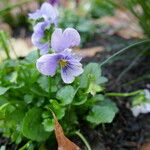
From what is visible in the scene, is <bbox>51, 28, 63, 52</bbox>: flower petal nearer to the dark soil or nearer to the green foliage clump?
the green foliage clump

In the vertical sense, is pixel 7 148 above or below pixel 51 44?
below

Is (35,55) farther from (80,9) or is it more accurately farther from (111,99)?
(80,9)

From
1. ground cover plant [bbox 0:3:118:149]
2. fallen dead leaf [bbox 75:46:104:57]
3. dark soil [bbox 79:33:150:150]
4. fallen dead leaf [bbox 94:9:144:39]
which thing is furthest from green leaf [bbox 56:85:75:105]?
fallen dead leaf [bbox 94:9:144:39]

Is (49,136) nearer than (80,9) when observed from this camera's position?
Yes

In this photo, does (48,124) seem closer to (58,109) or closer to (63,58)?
(58,109)

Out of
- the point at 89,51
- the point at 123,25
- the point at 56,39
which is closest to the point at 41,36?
the point at 56,39

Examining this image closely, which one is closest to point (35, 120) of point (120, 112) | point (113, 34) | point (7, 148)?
point (7, 148)
